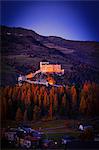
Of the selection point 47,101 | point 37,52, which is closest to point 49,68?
point 37,52

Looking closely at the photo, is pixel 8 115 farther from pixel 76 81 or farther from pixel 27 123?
pixel 76 81

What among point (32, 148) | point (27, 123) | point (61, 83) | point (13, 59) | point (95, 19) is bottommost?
point (32, 148)

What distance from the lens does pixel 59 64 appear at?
7.35 meters

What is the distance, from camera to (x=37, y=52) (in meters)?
7.34

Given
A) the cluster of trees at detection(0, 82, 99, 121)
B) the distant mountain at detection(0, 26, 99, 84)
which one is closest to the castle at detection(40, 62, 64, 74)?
the distant mountain at detection(0, 26, 99, 84)

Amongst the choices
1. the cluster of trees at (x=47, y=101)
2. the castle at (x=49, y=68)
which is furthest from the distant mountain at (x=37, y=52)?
the cluster of trees at (x=47, y=101)

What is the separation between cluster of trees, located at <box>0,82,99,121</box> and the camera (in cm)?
724

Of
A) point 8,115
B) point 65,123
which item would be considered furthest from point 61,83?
point 8,115

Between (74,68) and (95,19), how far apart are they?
3.64 feet

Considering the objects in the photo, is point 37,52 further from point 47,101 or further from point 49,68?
point 47,101

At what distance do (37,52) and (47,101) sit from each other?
105 centimetres

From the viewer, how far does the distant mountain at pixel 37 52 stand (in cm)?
729

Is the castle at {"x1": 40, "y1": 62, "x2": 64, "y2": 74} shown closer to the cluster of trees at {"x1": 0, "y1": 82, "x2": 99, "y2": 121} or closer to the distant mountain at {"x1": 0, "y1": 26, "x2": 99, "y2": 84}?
the distant mountain at {"x1": 0, "y1": 26, "x2": 99, "y2": 84}

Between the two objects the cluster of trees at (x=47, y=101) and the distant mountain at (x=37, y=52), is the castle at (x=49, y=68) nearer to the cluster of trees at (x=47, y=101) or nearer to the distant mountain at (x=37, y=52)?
the distant mountain at (x=37, y=52)
